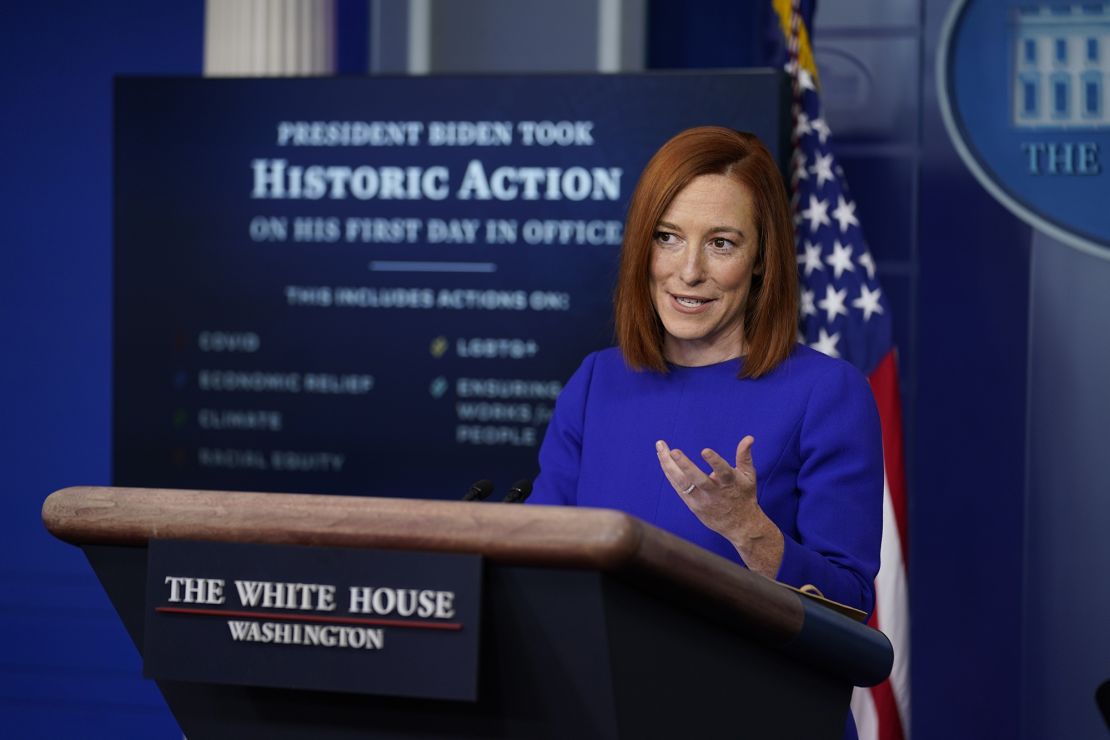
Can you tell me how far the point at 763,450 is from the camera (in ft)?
4.74

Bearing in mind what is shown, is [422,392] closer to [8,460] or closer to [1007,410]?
[1007,410]

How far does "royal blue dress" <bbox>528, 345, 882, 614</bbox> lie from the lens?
1.39 metres

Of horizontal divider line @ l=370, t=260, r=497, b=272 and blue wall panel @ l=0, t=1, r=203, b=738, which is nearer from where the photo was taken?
horizontal divider line @ l=370, t=260, r=497, b=272

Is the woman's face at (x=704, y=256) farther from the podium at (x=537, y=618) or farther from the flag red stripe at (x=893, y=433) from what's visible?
the flag red stripe at (x=893, y=433)

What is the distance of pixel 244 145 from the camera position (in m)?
3.23

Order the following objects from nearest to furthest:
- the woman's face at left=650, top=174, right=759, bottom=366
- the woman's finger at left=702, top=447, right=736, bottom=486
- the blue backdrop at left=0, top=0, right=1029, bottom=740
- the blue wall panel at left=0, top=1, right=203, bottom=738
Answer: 1. the woman's finger at left=702, top=447, right=736, bottom=486
2. the woman's face at left=650, top=174, right=759, bottom=366
3. the blue backdrop at left=0, top=0, right=1029, bottom=740
4. the blue wall panel at left=0, top=1, right=203, bottom=738

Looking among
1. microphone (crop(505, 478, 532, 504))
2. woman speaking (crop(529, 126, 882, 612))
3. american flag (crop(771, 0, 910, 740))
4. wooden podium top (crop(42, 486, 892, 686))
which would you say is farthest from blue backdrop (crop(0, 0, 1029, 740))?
wooden podium top (crop(42, 486, 892, 686))

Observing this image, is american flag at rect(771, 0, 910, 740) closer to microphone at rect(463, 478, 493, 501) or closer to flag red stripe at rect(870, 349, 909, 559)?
flag red stripe at rect(870, 349, 909, 559)

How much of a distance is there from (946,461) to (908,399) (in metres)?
0.18

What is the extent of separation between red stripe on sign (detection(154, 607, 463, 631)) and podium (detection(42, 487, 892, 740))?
3 cm

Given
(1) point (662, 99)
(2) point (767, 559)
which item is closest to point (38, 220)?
(1) point (662, 99)

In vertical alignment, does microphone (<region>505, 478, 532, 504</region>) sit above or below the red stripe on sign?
above

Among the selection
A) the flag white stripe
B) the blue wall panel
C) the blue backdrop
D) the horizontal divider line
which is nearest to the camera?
the flag white stripe

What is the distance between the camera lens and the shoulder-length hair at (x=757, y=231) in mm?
1501
